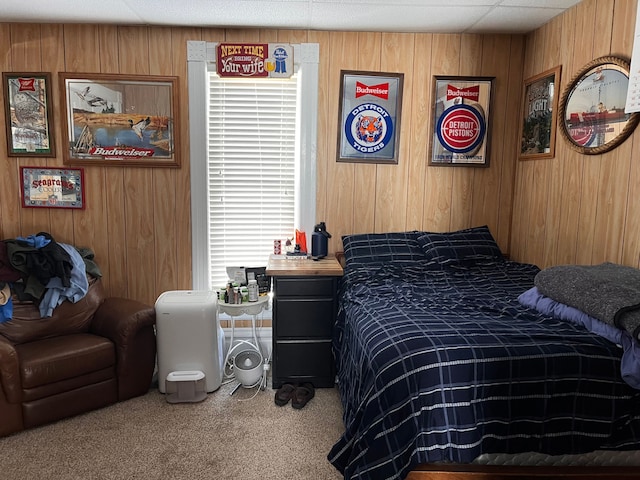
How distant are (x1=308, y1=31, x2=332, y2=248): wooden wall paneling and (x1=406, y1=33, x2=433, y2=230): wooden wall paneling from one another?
0.59 m

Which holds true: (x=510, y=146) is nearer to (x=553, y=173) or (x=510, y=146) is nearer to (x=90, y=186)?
(x=553, y=173)

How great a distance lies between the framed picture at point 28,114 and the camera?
10.2 feet

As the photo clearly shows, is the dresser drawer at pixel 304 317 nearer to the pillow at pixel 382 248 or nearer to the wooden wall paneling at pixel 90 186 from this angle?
the pillow at pixel 382 248

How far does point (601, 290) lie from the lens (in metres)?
1.83

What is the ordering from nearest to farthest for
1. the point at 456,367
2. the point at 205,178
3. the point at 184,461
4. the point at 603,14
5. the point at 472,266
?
the point at 456,367
the point at 184,461
the point at 603,14
the point at 472,266
the point at 205,178

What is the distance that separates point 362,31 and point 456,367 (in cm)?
253

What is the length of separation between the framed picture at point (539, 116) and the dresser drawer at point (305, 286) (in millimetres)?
1698

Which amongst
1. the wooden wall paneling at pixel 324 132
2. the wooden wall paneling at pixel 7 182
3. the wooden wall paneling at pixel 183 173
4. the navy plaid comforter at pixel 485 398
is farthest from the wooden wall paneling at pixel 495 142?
the wooden wall paneling at pixel 7 182

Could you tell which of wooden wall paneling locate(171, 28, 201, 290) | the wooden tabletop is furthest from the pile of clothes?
the wooden tabletop

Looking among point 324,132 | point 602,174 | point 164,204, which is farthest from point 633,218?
point 164,204

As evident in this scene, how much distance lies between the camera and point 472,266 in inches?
120

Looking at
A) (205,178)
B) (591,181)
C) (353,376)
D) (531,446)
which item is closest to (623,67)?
(591,181)

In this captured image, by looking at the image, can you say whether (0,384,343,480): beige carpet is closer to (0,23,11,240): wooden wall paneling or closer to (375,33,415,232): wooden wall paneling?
(375,33,415,232): wooden wall paneling

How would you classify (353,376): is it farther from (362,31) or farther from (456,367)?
(362,31)
